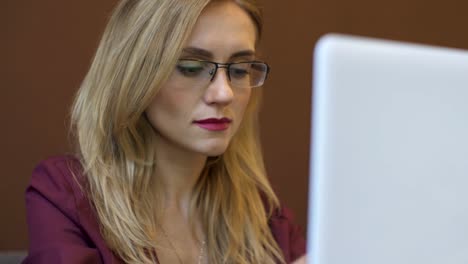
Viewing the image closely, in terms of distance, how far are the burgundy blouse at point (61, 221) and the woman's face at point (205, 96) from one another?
0.66 feet

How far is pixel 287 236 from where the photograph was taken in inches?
53.5

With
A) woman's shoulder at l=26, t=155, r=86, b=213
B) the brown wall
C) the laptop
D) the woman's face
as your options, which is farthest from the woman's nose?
the brown wall

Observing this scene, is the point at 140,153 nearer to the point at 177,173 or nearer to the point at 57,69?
the point at 177,173

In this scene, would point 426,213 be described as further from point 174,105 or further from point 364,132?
point 174,105

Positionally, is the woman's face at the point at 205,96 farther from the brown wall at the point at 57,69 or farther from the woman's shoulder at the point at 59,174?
the brown wall at the point at 57,69

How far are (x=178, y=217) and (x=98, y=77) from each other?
0.33 meters

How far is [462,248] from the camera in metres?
0.52

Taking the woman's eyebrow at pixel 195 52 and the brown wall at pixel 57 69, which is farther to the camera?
the brown wall at pixel 57 69

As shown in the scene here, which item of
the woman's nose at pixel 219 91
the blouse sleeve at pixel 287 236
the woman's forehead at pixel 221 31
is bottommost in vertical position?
the blouse sleeve at pixel 287 236

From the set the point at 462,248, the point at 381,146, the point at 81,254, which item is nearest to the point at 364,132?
the point at 381,146

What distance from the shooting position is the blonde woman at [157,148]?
3.73 ft

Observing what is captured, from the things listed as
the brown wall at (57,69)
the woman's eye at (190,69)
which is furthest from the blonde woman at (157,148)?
the brown wall at (57,69)

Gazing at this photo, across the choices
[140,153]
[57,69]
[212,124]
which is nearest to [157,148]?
[140,153]

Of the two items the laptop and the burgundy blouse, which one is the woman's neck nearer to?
the burgundy blouse
